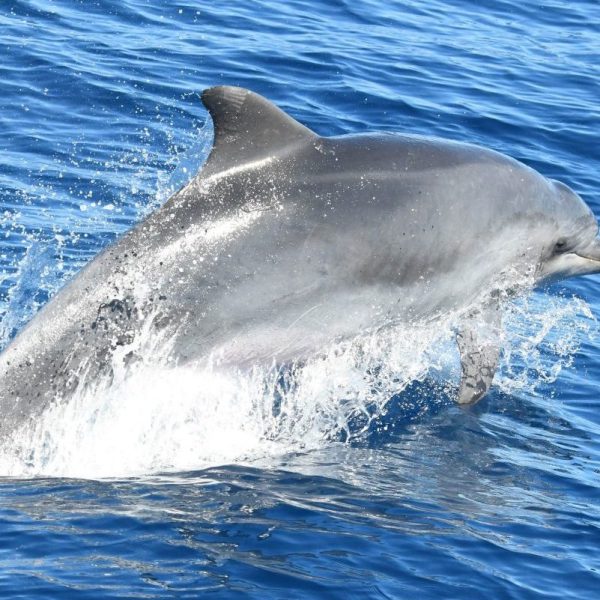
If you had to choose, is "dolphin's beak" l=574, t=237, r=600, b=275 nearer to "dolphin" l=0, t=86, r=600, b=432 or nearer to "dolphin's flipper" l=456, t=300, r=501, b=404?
"dolphin's flipper" l=456, t=300, r=501, b=404

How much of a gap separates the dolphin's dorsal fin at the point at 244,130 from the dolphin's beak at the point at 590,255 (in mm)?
3584

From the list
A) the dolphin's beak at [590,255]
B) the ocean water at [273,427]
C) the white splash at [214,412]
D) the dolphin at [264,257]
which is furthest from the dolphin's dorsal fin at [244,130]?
the dolphin's beak at [590,255]

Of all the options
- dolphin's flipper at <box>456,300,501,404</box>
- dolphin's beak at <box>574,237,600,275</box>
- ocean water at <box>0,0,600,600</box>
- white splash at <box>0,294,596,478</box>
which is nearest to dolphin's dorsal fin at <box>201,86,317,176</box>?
ocean water at <box>0,0,600,600</box>

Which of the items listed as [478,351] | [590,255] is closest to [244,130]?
[478,351]

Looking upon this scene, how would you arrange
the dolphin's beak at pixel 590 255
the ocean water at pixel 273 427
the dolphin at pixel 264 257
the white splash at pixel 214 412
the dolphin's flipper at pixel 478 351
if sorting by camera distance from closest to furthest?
1. the ocean water at pixel 273 427
2. the dolphin at pixel 264 257
3. the white splash at pixel 214 412
4. the dolphin's flipper at pixel 478 351
5. the dolphin's beak at pixel 590 255

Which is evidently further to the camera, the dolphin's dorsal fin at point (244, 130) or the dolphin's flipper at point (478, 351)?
the dolphin's flipper at point (478, 351)

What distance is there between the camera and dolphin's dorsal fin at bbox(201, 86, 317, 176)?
8945mm

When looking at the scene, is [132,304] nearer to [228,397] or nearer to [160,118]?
[228,397]

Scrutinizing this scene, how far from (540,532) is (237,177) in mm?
3189

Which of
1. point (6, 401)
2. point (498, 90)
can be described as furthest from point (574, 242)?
point (498, 90)

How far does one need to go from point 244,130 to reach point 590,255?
4.00 meters

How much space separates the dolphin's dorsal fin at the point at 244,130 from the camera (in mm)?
8945

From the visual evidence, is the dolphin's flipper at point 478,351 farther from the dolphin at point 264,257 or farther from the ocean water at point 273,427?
the dolphin at point 264,257

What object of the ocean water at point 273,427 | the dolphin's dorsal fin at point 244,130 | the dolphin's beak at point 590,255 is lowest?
the ocean water at point 273,427
